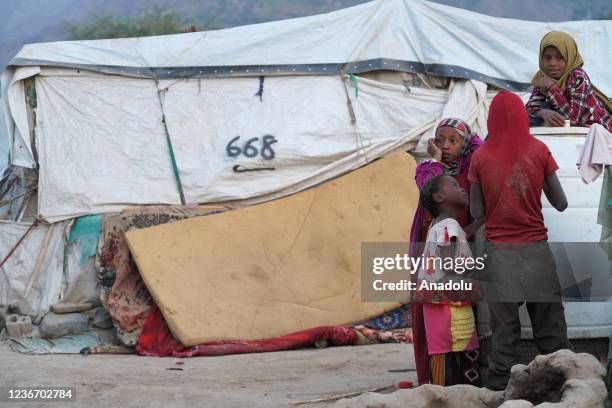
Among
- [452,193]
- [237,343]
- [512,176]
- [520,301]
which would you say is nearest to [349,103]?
[237,343]

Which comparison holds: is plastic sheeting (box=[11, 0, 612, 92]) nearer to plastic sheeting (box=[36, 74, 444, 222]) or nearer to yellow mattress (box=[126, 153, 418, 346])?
plastic sheeting (box=[36, 74, 444, 222])

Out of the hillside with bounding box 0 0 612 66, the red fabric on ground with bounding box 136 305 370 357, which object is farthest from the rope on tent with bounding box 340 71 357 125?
the hillside with bounding box 0 0 612 66

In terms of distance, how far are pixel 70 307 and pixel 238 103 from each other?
6.33 ft

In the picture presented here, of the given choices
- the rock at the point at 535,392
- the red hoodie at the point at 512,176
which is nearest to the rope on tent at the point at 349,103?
the red hoodie at the point at 512,176

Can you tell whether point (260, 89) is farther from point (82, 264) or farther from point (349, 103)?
point (82, 264)

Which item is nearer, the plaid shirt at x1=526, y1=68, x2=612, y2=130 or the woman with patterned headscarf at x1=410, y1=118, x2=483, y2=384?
the woman with patterned headscarf at x1=410, y1=118, x2=483, y2=384

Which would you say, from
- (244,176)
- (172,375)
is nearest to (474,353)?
(172,375)

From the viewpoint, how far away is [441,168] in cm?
429

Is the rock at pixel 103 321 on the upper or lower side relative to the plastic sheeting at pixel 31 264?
lower

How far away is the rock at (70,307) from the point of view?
265 inches

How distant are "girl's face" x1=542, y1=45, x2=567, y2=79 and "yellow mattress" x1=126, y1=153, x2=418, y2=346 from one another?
2.33m

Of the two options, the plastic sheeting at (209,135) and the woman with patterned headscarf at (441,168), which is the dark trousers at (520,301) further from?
the plastic sheeting at (209,135)

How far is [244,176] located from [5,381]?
2432 millimetres

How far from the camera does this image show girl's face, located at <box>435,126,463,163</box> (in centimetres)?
426
